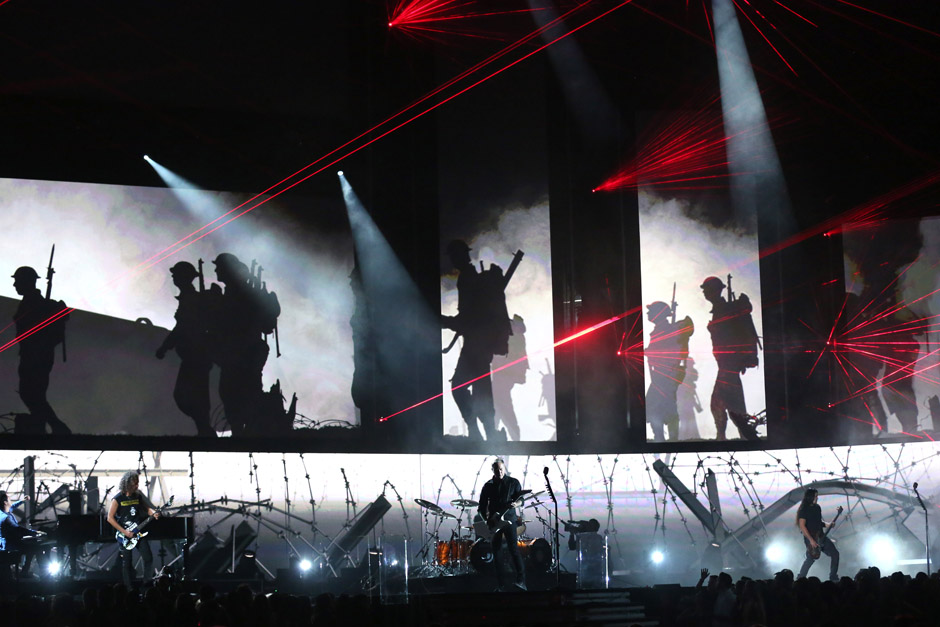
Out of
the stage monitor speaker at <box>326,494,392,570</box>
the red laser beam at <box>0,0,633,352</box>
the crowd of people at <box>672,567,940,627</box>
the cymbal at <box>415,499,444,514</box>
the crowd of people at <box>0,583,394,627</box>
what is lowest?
the crowd of people at <box>672,567,940,627</box>

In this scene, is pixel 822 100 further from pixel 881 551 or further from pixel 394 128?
pixel 881 551

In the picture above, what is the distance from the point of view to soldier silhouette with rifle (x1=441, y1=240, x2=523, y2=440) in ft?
38.4

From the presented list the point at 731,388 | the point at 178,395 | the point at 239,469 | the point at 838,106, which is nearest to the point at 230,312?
the point at 178,395

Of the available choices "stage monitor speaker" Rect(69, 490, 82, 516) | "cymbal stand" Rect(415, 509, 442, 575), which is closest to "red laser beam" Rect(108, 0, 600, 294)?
"stage monitor speaker" Rect(69, 490, 82, 516)

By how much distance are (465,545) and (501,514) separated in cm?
127

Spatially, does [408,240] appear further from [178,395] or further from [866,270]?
[866,270]

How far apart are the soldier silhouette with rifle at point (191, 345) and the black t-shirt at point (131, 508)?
251cm

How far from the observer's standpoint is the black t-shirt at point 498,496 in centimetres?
876

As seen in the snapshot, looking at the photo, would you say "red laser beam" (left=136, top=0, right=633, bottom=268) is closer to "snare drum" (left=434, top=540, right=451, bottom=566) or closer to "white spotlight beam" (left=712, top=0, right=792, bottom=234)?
"white spotlight beam" (left=712, top=0, right=792, bottom=234)

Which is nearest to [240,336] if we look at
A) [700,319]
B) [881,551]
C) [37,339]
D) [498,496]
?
[37,339]

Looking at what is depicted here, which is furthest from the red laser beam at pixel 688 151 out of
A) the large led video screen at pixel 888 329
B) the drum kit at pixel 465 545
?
the drum kit at pixel 465 545

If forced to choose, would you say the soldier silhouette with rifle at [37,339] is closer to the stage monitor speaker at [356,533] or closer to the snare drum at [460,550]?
the stage monitor speaker at [356,533]

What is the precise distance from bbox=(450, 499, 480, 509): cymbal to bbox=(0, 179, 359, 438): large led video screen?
1872 mm

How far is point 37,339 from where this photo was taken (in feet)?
35.8
